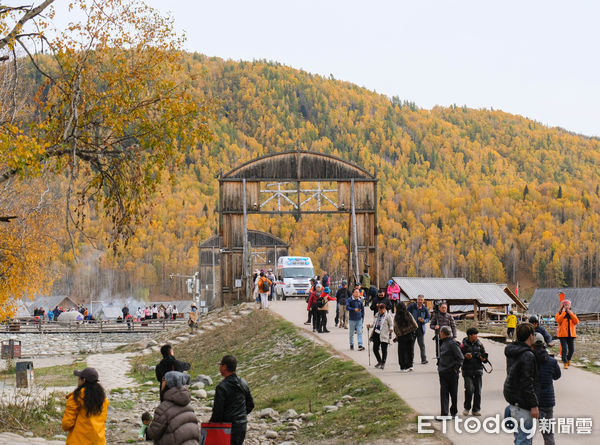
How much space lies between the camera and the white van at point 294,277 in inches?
1772

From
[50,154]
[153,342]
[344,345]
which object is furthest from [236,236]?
[50,154]

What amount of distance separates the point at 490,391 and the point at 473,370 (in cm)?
256

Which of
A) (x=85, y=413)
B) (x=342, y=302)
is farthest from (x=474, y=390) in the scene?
(x=342, y=302)

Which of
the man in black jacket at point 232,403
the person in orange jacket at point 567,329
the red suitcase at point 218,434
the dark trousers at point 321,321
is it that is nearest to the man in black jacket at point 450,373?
the man in black jacket at point 232,403

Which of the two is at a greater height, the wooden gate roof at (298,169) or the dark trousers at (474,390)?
the wooden gate roof at (298,169)

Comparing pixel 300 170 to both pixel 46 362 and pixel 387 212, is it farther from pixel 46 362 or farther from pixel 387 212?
pixel 387 212

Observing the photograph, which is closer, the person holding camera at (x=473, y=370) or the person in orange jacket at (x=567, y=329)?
the person holding camera at (x=473, y=370)

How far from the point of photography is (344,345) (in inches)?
963

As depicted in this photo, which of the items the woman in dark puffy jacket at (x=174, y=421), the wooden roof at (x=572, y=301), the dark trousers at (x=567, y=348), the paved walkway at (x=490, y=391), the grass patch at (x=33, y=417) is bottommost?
the wooden roof at (x=572, y=301)

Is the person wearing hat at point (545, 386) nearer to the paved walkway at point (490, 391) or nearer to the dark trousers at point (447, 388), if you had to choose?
the paved walkway at point (490, 391)

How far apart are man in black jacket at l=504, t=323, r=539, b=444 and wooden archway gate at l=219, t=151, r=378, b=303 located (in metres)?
34.7

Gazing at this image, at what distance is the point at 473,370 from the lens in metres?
14.2

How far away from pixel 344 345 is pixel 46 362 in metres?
23.1

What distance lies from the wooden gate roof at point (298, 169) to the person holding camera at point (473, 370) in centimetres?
3171
